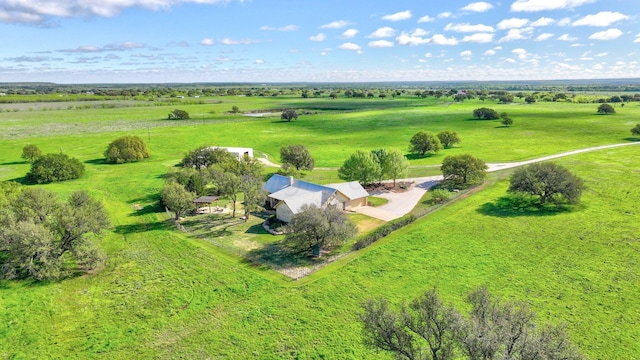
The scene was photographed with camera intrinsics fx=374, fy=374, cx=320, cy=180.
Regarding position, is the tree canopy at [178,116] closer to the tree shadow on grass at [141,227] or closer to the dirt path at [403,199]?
the dirt path at [403,199]

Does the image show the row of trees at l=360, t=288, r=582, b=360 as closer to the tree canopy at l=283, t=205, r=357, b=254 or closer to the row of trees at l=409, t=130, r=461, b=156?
the tree canopy at l=283, t=205, r=357, b=254

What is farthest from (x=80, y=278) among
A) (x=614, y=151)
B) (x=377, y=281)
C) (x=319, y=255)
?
(x=614, y=151)

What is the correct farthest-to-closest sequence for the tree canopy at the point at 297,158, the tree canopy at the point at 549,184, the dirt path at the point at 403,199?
the tree canopy at the point at 297,158 < the dirt path at the point at 403,199 < the tree canopy at the point at 549,184

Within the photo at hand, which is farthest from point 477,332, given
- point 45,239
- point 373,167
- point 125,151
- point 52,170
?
point 125,151

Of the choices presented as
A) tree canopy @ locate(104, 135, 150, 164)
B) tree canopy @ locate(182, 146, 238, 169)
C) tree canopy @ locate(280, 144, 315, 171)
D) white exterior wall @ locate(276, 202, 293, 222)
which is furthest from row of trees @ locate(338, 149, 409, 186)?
tree canopy @ locate(104, 135, 150, 164)

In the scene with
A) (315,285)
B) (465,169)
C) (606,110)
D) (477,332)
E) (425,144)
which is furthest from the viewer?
(606,110)

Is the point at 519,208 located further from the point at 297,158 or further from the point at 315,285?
the point at 297,158

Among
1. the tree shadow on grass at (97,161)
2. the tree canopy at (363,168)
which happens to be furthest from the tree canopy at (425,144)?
the tree shadow on grass at (97,161)
